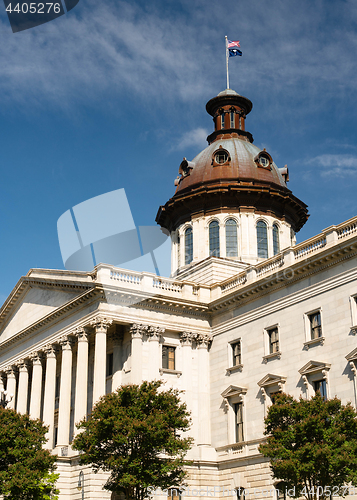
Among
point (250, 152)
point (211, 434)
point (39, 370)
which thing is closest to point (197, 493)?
point (211, 434)

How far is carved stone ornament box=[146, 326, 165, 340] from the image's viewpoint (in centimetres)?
3959

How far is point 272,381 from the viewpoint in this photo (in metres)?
35.5

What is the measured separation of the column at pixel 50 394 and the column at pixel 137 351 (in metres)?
6.82

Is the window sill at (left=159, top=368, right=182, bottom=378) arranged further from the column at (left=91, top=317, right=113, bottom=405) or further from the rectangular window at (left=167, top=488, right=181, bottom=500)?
the rectangular window at (left=167, top=488, right=181, bottom=500)

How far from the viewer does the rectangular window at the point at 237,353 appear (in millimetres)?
39344

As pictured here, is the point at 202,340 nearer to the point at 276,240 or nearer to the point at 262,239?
the point at 262,239

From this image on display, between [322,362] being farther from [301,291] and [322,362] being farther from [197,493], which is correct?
[197,493]

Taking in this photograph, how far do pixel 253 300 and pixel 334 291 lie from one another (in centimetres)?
680

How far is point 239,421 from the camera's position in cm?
3794

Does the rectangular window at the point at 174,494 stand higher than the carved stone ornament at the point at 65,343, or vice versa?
the carved stone ornament at the point at 65,343

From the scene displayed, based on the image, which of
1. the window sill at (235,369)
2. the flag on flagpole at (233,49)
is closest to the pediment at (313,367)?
the window sill at (235,369)

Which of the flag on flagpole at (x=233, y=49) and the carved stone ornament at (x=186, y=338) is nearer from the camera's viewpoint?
the carved stone ornament at (x=186, y=338)

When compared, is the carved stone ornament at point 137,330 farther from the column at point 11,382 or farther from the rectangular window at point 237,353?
the column at point 11,382

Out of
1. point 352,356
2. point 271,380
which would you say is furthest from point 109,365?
point 352,356
